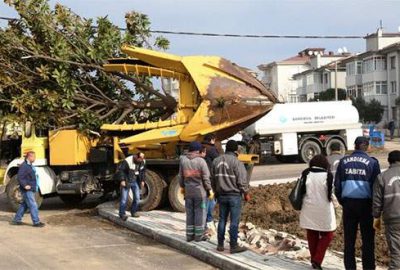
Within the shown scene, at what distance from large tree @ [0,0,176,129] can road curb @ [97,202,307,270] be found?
321cm

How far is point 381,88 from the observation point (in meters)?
70.1

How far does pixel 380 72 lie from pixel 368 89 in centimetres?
315

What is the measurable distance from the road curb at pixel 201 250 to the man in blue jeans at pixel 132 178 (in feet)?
1.29

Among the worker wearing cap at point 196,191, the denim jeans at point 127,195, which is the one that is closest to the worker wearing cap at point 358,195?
the worker wearing cap at point 196,191

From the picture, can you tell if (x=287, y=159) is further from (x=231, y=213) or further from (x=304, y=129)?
(x=231, y=213)

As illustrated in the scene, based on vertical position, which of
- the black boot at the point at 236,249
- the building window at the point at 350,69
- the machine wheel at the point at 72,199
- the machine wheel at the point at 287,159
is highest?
the building window at the point at 350,69

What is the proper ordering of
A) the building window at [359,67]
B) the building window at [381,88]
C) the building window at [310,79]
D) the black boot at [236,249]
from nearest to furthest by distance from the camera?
the black boot at [236,249] → the building window at [381,88] → the building window at [359,67] → the building window at [310,79]

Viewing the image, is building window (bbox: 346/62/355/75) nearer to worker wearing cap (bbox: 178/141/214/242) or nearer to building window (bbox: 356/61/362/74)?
building window (bbox: 356/61/362/74)

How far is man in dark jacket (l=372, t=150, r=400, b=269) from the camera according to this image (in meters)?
6.60

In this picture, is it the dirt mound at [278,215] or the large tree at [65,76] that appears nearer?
the dirt mound at [278,215]

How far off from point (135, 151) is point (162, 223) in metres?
2.69

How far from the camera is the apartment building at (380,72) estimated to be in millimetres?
67238

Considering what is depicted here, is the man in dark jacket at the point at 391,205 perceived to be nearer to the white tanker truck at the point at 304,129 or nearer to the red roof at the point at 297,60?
the white tanker truck at the point at 304,129

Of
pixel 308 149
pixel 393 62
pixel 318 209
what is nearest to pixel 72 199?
Result: pixel 318 209
